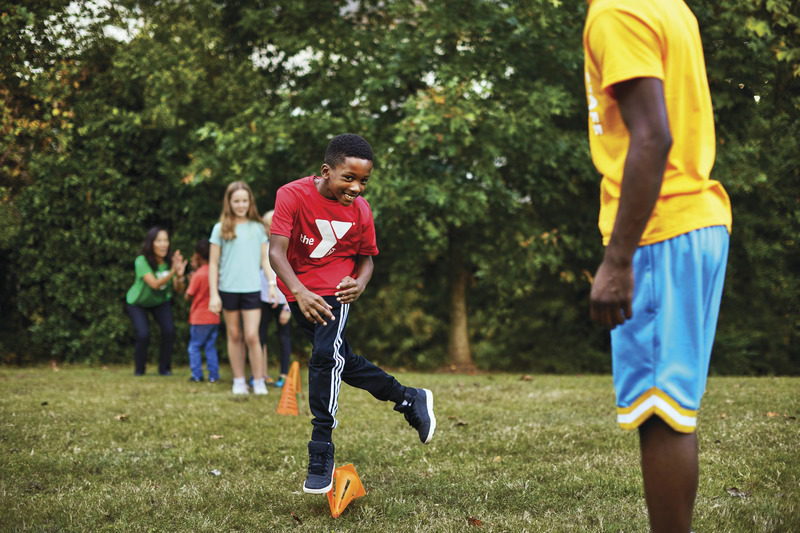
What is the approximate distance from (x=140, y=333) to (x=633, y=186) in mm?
9151

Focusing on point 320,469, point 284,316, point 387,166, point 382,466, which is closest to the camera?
point 320,469

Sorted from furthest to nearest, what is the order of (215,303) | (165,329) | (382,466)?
(165,329)
(215,303)
(382,466)

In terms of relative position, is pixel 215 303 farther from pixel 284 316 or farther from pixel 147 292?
pixel 147 292

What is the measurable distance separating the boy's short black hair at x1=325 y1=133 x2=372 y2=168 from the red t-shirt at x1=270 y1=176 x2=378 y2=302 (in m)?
0.25

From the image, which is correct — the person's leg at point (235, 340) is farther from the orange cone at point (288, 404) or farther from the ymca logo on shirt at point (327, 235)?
the ymca logo on shirt at point (327, 235)

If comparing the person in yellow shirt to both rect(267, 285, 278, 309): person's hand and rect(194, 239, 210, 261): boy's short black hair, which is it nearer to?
rect(267, 285, 278, 309): person's hand

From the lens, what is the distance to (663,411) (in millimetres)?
2049

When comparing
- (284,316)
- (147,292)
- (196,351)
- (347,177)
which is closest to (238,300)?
(284,316)

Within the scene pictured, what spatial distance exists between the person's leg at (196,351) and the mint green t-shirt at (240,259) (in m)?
2.52

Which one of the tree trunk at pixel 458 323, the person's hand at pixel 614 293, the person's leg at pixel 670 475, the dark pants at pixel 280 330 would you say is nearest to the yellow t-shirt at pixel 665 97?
the person's hand at pixel 614 293

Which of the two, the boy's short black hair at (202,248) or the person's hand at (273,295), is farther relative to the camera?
the boy's short black hair at (202,248)

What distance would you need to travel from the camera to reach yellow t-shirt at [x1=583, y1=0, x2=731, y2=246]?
6.57ft

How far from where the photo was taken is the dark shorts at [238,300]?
7285 millimetres

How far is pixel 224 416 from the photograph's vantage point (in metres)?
6.04
